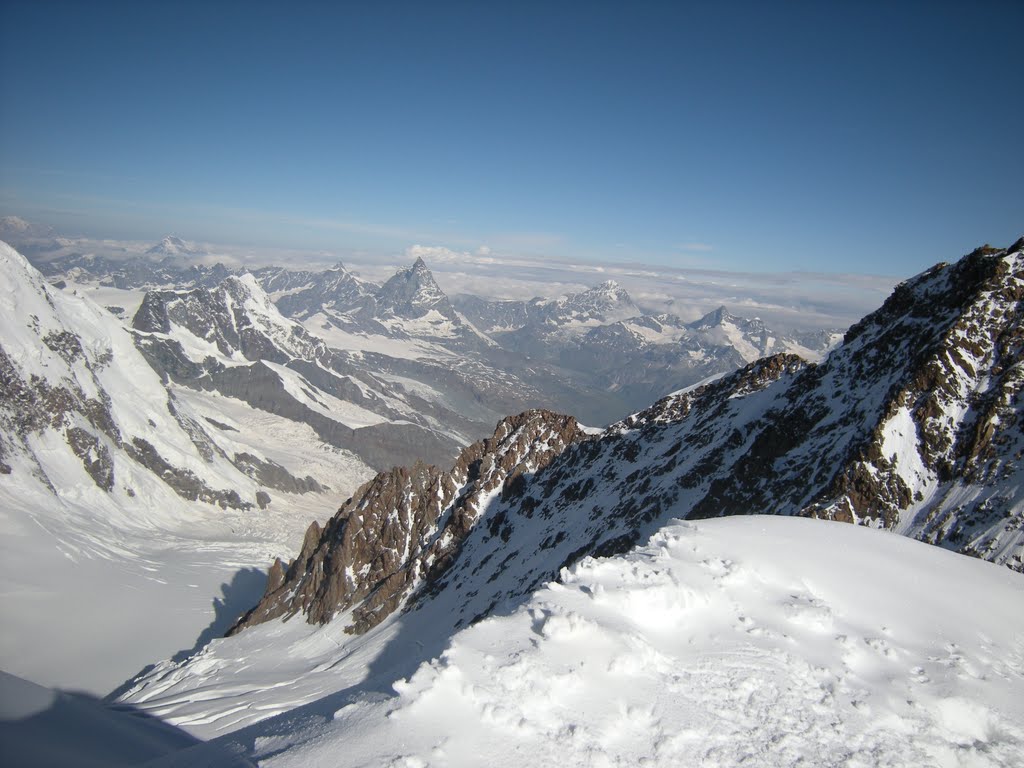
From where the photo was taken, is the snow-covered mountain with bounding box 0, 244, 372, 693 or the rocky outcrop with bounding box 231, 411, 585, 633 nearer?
the rocky outcrop with bounding box 231, 411, 585, 633

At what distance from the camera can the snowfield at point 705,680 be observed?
10883 millimetres

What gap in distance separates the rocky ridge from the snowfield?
74.0ft

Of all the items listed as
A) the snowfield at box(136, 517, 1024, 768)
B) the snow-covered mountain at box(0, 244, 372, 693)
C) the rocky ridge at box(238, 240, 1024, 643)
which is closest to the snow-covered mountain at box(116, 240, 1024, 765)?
the snowfield at box(136, 517, 1024, 768)

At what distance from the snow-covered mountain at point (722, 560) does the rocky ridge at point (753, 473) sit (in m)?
0.23

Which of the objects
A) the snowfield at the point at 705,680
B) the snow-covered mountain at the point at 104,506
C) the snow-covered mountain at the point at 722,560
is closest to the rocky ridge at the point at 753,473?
the snow-covered mountain at the point at 722,560

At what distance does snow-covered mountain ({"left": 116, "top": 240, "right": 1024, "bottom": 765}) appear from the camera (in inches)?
501

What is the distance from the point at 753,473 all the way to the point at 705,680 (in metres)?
40.6

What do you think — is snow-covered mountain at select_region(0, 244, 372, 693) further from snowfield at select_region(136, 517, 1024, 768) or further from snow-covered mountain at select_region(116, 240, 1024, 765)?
snowfield at select_region(136, 517, 1024, 768)

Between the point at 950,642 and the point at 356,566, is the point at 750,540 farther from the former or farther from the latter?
the point at 356,566

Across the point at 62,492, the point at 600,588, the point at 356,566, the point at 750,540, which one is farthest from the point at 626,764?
the point at 62,492

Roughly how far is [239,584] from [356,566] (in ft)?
154

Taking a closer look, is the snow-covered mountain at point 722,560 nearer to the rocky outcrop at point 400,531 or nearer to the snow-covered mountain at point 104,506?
the rocky outcrop at point 400,531

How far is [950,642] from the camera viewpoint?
15.4 metres

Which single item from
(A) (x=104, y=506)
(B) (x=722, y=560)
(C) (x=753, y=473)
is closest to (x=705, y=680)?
(B) (x=722, y=560)
